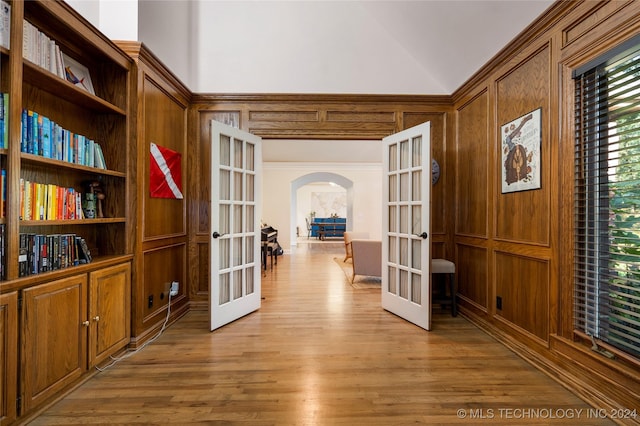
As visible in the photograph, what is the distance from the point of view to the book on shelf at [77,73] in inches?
89.3

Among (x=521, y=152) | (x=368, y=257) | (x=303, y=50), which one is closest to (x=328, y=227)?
(x=368, y=257)

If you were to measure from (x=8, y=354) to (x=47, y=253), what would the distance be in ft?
1.94

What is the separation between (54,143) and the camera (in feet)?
6.56

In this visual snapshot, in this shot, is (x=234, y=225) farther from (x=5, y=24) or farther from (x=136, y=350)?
(x=5, y=24)

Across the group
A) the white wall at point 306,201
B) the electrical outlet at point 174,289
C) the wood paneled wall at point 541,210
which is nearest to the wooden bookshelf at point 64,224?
the electrical outlet at point 174,289

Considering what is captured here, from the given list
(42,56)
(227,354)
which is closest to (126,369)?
(227,354)

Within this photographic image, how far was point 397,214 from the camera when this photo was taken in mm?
3576

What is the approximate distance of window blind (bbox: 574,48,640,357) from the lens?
174 cm

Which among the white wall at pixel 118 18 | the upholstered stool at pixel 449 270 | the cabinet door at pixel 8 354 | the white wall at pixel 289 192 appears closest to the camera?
the cabinet door at pixel 8 354

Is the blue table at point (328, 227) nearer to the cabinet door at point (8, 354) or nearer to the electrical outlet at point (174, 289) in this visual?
the electrical outlet at point (174, 289)

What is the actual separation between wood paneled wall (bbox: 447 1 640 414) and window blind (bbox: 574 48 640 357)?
75 millimetres

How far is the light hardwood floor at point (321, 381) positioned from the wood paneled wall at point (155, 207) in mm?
331

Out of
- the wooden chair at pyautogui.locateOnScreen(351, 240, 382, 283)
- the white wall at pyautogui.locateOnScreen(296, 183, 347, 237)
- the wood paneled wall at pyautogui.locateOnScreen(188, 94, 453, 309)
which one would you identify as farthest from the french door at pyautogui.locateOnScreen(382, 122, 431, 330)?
the white wall at pyautogui.locateOnScreen(296, 183, 347, 237)

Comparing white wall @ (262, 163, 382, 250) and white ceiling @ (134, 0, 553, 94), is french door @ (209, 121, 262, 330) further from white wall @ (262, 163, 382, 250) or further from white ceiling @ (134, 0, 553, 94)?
white wall @ (262, 163, 382, 250)
